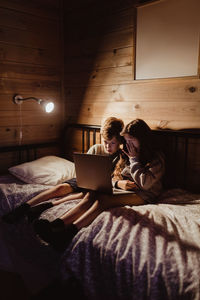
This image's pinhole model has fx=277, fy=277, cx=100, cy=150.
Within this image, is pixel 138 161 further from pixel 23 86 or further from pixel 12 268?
pixel 23 86

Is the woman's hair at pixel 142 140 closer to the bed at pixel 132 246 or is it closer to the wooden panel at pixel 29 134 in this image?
the bed at pixel 132 246

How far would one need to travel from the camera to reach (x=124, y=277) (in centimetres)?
125

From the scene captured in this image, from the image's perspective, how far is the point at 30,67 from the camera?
2.72 meters

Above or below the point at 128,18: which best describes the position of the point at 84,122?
below

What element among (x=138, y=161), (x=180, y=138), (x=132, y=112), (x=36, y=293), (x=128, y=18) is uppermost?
(x=128, y=18)

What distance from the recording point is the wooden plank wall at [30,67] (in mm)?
2545

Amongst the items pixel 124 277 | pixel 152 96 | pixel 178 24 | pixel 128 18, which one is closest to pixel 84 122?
pixel 152 96

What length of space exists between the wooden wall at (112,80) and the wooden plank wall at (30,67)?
14 cm

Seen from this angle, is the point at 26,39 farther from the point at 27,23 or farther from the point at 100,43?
the point at 100,43

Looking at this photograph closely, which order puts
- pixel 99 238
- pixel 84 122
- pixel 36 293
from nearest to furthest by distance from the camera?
pixel 99 238
pixel 36 293
pixel 84 122

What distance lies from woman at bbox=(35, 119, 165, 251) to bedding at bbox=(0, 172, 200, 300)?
0.22ft

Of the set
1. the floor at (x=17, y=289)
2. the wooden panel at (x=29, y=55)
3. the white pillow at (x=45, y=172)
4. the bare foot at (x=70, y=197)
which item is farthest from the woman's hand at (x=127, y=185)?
the wooden panel at (x=29, y=55)

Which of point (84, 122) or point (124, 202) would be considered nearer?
point (124, 202)

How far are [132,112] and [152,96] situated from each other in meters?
0.25
